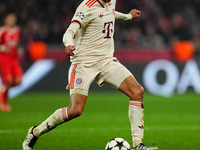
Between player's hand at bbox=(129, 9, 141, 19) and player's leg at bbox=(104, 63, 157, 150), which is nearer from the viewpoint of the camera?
player's leg at bbox=(104, 63, 157, 150)

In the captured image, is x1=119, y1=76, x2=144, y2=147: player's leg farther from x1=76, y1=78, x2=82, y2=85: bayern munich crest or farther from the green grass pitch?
the green grass pitch

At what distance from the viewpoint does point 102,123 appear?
10141 mm

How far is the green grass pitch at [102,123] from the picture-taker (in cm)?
739

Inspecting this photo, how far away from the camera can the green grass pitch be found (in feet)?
24.2

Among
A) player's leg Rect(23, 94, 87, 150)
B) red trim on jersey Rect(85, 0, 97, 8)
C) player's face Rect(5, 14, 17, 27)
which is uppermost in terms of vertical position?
player's face Rect(5, 14, 17, 27)

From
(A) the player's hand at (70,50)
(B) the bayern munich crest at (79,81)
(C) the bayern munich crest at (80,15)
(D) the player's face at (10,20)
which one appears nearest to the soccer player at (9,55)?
(D) the player's face at (10,20)

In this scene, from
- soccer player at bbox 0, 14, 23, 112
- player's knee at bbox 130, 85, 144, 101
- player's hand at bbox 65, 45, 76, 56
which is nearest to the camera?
player's hand at bbox 65, 45, 76, 56

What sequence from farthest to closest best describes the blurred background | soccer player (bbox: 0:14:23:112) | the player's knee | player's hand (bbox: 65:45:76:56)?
the blurred background, soccer player (bbox: 0:14:23:112), the player's knee, player's hand (bbox: 65:45:76:56)

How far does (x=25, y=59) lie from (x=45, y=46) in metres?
0.83

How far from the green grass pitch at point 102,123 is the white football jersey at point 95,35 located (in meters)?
1.27

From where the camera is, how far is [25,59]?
16969mm

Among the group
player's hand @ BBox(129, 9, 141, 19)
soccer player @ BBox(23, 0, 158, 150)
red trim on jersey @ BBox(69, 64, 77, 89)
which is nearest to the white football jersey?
soccer player @ BBox(23, 0, 158, 150)

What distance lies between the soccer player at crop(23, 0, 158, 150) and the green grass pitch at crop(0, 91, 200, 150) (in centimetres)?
69

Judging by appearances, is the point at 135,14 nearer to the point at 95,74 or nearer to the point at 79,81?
the point at 95,74
